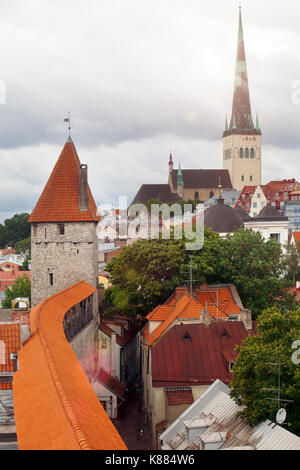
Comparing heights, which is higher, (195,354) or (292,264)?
(292,264)

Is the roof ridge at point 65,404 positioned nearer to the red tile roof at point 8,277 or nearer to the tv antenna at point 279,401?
the tv antenna at point 279,401

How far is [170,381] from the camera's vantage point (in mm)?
27547

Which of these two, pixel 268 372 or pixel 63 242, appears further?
pixel 63 242

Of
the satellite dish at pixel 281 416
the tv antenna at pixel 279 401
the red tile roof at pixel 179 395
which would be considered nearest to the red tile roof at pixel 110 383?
the red tile roof at pixel 179 395

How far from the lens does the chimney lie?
119 ft

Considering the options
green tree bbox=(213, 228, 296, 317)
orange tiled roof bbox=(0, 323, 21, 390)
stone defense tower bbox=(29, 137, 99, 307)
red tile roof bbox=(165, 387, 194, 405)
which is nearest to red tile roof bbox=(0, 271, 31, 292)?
green tree bbox=(213, 228, 296, 317)

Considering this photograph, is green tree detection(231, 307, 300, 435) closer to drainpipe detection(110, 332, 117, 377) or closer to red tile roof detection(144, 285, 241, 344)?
red tile roof detection(144, 285, 241, 344)

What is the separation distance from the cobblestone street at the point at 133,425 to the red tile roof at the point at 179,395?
223 centimetres

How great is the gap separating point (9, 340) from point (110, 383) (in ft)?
49.9

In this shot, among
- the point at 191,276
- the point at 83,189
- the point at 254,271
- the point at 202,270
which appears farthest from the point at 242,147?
the point at 83,189

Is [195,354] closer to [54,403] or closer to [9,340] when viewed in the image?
[9,340]

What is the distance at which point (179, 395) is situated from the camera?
2706 centimetres

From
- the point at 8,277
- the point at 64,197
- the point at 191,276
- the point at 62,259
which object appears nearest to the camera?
the point at 62,259

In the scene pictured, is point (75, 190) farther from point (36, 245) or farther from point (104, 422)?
point (104, 422)
